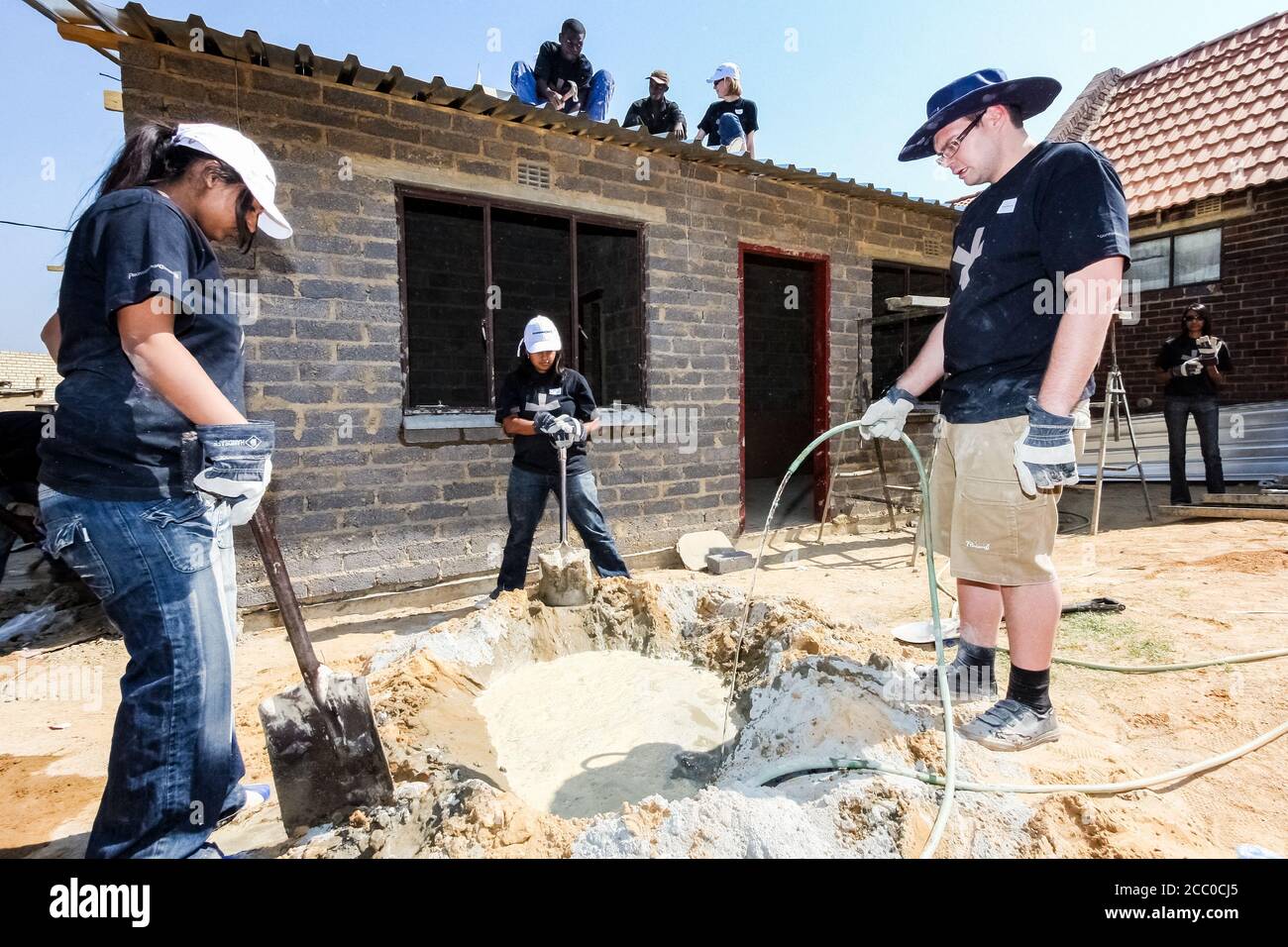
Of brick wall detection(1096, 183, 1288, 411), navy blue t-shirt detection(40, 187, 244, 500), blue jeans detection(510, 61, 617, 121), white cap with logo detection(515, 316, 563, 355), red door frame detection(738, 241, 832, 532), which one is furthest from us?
brick wall detection(1096, 183, 1288, 411)

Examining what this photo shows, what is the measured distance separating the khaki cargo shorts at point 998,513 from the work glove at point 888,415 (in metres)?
0.29

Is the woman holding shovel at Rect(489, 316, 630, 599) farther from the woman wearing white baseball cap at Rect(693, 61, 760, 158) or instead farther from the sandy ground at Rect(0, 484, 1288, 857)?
the woman wearing white baseball cap at Rect(693, 61, 760, 158)

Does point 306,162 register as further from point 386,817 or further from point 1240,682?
point 1240,682

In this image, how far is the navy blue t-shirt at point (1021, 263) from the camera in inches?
83.2

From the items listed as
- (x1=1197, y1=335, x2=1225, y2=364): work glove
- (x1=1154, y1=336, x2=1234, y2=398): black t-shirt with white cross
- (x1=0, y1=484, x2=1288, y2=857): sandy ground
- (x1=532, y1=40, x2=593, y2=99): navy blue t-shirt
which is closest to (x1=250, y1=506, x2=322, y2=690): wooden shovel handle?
(x1=0, y1=484, x2=1288, y2=857): sandy ground

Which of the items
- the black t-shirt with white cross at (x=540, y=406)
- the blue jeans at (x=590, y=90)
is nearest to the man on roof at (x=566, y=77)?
the blue jeans at (x=590, y=90)

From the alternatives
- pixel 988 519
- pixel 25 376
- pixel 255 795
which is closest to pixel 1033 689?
pixel 988 519

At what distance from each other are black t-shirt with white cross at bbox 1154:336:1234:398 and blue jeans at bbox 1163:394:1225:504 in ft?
0.18

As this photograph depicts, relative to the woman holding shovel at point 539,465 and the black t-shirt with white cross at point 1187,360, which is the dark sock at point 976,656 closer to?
A: the woman holding shovel at point 539,465

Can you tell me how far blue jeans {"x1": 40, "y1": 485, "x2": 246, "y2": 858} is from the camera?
1.65 m

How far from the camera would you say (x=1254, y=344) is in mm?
8266

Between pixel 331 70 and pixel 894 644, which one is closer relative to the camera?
pixel 894 644

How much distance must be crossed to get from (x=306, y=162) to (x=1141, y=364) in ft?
34.3

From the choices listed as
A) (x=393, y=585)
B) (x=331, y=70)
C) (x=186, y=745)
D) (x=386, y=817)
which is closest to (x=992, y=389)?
(x=386, y=817)
